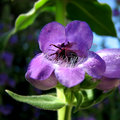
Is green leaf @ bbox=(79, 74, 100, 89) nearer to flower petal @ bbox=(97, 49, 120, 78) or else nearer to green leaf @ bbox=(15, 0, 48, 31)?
flower petal @ bbox=(97, 49, 120, 78)

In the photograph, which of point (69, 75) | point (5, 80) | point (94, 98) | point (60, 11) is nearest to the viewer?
point (69, 75)

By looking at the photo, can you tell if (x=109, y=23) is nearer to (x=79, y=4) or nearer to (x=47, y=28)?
(x=79, y=4)

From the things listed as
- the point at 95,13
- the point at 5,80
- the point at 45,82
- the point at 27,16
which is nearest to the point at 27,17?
the point at 27,16

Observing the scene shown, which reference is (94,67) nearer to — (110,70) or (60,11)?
(110,70)

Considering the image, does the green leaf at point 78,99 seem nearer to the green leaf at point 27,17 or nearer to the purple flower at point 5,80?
the green leaf at point 27,17

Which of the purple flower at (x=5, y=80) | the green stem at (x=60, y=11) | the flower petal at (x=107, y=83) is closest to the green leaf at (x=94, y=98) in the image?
the flower petal at (x=107, y=83)

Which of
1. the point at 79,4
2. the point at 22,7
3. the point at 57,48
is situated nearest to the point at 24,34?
the point at 22,7

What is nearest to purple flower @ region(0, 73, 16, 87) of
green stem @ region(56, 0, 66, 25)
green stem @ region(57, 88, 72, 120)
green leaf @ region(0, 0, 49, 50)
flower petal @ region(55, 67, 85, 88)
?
green leaf @ region(0, 0, 49, 50)

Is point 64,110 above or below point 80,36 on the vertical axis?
below
